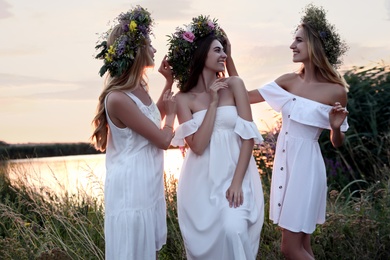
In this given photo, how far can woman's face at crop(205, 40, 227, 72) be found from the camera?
5133 mm

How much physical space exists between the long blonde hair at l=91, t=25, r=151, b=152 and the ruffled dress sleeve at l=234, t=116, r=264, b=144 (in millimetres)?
813

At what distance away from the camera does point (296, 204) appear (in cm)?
541

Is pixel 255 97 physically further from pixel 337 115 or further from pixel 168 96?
pixel 168 96

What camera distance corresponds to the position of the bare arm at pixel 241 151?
4906 mm

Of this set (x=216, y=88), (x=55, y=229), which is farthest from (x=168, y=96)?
(x=55, y=229)

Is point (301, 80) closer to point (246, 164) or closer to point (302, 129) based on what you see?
point (302, 129)

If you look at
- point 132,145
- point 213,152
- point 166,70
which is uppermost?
point 166,70

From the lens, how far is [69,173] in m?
8.99

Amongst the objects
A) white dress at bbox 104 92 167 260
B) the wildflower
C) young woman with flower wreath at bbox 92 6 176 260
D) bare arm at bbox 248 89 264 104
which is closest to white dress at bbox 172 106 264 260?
young woman with flower wreath at bbox 92 6 176 260

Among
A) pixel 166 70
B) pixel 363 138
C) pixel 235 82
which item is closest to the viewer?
pixel 235 82

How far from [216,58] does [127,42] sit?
73 cm

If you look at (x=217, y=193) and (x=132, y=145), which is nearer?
(x=132, y=145)

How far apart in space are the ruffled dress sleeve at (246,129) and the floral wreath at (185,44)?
576 millimetres

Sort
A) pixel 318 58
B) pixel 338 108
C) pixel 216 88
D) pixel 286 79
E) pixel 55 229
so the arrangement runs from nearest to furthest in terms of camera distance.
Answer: pixel 216 88, pixel 338 108, pixel 318 58, pixel 286 79, pixel 55 229
